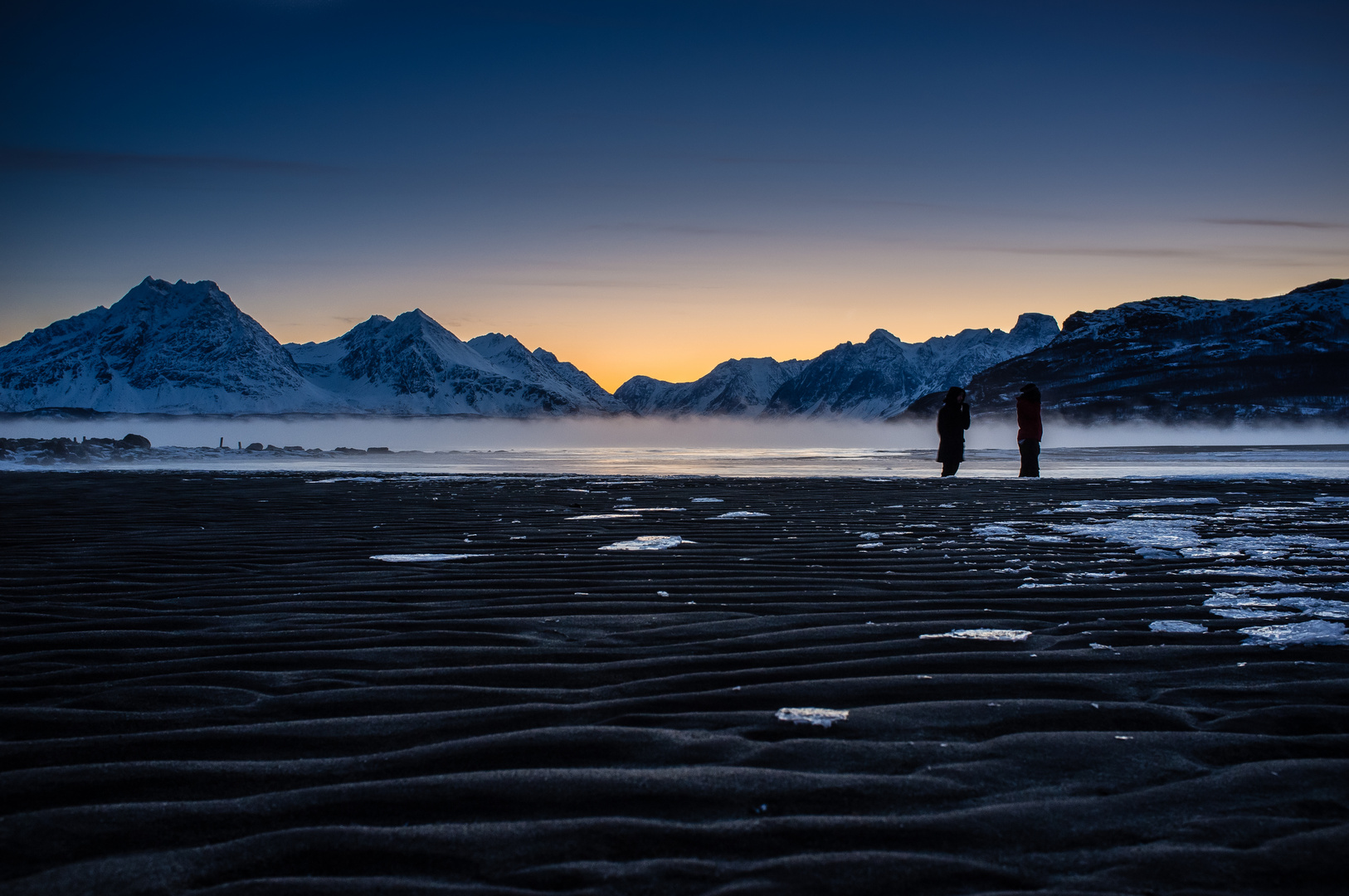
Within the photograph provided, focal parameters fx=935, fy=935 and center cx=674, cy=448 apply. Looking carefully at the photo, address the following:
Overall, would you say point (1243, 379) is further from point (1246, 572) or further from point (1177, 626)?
point (1177, 626)

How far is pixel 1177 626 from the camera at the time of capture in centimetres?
438

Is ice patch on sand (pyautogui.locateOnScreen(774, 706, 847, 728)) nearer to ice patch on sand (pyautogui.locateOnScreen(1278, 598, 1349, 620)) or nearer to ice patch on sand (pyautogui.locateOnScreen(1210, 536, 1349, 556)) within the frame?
ice patch on sand (pyautogui.locateOnScreen(1278, 598, 1349, 620))

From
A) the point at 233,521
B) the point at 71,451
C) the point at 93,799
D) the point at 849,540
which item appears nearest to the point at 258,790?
the point at 93,799

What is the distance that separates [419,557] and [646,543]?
181 centimetres

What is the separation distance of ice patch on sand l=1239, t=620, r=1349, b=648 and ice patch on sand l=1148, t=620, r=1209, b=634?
18 cm

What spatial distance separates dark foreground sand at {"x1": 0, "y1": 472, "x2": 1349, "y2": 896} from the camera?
2.08 m

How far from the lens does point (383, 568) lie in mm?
6500

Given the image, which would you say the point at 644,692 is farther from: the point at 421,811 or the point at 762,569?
the point at 762,569

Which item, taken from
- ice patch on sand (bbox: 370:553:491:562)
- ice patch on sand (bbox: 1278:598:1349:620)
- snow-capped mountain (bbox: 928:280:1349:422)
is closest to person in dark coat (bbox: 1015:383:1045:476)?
ice patch on sand (bbox: 1278:598:1349:620)

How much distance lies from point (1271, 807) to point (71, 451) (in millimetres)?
43064

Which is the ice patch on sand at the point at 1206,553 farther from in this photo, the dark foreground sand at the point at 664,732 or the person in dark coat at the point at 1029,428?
the person in dark coat at the point at 1029,428

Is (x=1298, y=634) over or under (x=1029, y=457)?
under

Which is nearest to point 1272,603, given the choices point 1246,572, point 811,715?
point 1246,572

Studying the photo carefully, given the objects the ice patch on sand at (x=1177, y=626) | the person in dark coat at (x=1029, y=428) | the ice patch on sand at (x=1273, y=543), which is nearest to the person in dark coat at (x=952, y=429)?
the person in dark coat at (x=1029, y=428)
